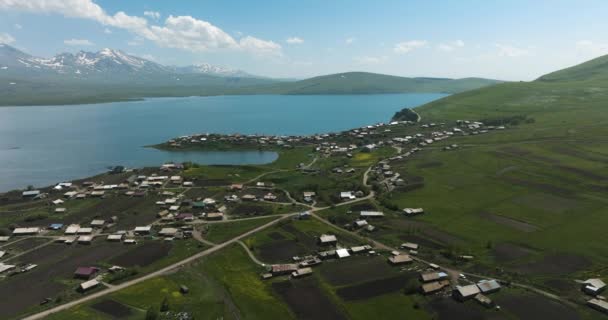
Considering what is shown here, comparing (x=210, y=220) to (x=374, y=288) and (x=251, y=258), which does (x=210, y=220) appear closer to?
(x=251, y=258)

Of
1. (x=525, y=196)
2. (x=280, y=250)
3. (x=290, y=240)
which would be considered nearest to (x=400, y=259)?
(x=290, y=240)

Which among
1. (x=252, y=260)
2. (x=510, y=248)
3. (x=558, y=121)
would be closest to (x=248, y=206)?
(x=252, y=260)

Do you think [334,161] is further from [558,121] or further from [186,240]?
[558,121]

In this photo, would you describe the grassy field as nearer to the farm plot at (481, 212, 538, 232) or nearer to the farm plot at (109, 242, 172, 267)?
the farm plot at (109, 242, 172, 267)

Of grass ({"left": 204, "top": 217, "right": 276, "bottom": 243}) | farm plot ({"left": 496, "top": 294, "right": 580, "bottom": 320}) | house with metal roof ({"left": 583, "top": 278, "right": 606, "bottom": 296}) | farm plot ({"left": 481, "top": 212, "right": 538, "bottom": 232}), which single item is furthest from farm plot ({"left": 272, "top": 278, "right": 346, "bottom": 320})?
farm plot ({"left": 481, "top": 212, "right": 538, "bottom": 232})

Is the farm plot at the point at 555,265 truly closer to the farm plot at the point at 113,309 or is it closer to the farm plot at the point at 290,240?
the farm plot at the point at 290,240

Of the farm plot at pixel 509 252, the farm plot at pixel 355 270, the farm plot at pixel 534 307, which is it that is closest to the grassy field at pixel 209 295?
the farm plot at pixel 355 270
